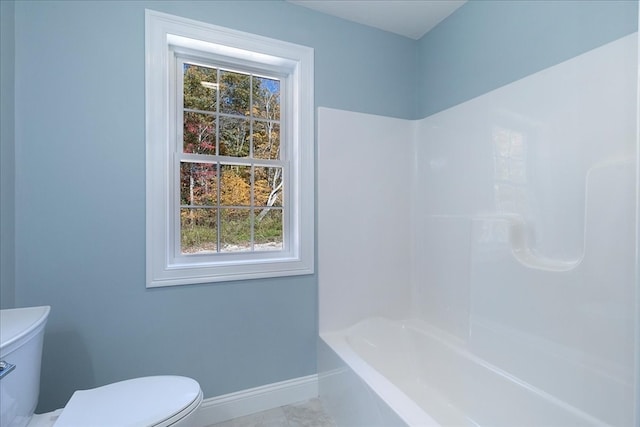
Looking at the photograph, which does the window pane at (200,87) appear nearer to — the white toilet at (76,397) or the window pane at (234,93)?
the window pane at (234,93)

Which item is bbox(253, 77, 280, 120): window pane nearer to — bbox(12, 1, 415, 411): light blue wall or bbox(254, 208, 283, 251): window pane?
bbox(12, 1, 415, 411): light blue wall

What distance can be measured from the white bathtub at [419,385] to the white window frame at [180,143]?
61cm

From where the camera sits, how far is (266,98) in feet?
6.57

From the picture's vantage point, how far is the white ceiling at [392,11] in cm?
188

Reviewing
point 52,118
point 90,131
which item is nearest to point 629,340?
point 90,131

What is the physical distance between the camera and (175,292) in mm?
1629

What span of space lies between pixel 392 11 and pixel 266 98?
3.30ft

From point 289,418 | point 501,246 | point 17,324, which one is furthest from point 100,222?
point 501,246

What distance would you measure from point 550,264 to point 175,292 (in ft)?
6.18

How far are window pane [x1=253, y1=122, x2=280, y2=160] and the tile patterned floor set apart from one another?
1.58 metres

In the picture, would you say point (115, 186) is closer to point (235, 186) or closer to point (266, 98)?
point (235, 186)

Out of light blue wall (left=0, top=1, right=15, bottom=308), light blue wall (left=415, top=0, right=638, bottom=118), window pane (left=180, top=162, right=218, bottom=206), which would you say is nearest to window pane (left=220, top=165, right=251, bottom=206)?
window pane (left=180, top=162, right=218, bottom=206)

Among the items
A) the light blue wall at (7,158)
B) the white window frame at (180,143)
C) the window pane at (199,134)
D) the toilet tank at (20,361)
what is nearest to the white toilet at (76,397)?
the toilet tank at (20,361)

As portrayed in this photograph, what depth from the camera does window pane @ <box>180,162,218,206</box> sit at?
1773 mm
